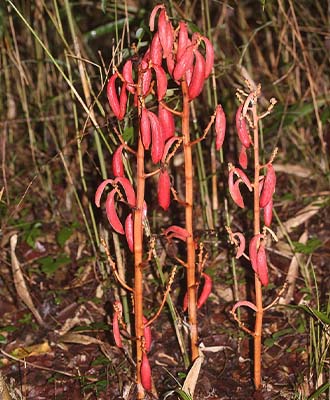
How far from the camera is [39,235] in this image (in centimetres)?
309

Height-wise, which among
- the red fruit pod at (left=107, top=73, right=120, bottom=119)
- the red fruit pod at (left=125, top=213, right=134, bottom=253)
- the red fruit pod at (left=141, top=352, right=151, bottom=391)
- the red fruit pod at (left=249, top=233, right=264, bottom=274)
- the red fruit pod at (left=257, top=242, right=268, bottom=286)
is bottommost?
the red fruit pod at (left=141, top=352, right=151, bottom=391)

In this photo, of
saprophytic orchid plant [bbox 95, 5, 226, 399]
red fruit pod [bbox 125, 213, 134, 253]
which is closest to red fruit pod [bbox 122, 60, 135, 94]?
saprophytic orchid plant [bbox 95, 5, 226, 399]

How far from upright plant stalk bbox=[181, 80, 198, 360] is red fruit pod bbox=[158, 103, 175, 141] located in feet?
0.14

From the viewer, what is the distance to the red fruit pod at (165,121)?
76.0 inches

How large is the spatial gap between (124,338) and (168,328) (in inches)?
8.1

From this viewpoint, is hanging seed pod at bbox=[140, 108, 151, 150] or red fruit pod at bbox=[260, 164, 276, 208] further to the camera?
red fruit pod at bbox=[260, 164, 276, 208]

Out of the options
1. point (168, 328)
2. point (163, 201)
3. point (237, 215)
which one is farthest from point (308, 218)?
point (163, 201)

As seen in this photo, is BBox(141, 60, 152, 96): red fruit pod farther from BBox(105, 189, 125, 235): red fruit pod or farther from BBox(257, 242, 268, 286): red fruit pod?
BBox(257, 242, 268, 286): red fruit pod

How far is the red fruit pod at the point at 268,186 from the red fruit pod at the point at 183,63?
0.33 meters

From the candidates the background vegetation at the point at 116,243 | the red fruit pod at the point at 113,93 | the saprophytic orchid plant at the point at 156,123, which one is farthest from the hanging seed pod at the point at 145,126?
the background vegetation at the point at 116,243

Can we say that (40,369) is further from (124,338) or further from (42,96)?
(42,96)

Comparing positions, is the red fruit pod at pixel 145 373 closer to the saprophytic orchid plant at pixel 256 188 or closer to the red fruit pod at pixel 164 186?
the saprophytic orchid plant at pixel 256 188

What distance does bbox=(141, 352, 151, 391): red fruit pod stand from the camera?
207 cm

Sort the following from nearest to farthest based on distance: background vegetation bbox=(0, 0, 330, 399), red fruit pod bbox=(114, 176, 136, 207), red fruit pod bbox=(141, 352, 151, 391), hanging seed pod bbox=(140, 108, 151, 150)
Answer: hanging seed pod bbox=(140, 108, 151, 150) → red fruit pod bbox=(114, 176, 136, 207) → red fruit pod bbox=(141, 352, 151, 391) → background vegetation bbox=(0, 0, 330, 399)
